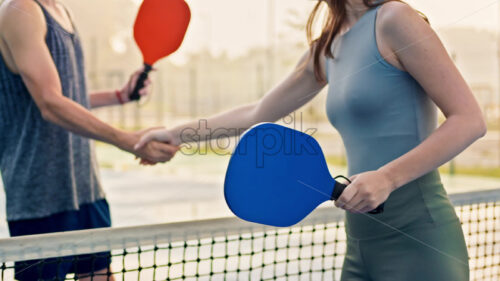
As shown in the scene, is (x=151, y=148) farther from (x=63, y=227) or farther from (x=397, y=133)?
(x=397, y=133)

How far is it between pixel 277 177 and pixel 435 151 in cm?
20

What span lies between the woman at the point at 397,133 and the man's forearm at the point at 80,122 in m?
0.51

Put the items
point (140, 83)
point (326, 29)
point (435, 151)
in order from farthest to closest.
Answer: point (140, 83) < point (326, 29) < point (435, 151)

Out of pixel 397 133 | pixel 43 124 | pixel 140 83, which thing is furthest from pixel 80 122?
pixel 397 133

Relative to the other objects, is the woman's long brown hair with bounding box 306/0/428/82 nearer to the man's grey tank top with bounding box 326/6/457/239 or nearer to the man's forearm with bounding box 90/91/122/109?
the man's grey tank top with bounding box 326/6/457/239

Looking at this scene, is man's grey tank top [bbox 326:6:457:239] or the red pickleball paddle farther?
the red pickleball paddle

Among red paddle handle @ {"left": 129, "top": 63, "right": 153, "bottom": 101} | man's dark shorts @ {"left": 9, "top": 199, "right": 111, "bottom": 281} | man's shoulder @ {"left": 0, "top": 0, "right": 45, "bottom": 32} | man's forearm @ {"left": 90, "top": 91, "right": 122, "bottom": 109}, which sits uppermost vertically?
man's shoulder @ {"left": 0, "top": 0, "right": 45, "bottom": 32}

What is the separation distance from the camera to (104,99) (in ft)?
4.54

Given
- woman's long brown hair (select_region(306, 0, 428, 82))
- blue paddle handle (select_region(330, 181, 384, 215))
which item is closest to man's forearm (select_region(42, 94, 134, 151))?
woman's long brown hair (select_region(306, 0, 428, 82))

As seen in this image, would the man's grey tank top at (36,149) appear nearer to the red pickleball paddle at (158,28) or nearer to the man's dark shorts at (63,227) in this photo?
the man's dark shorts at (63,227)

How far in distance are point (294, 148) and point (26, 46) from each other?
1.96 ft

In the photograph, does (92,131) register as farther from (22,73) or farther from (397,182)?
(397,182)

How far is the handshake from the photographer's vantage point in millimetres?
1182

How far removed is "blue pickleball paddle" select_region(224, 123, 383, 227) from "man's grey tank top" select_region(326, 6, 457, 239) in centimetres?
11
